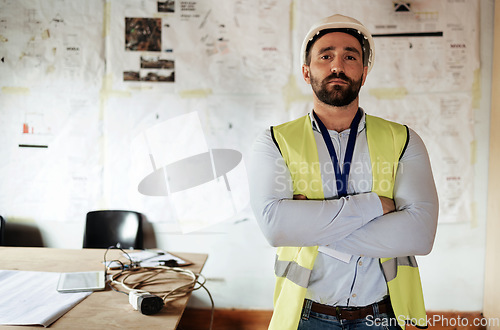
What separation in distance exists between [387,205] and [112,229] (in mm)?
2221

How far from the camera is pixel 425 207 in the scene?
1440 mm

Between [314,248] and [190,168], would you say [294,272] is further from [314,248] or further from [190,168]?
[190,168]

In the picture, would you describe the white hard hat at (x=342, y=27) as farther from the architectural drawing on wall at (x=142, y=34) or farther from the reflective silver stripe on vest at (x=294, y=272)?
the architectural drawing on wall at (x=142, y=34)

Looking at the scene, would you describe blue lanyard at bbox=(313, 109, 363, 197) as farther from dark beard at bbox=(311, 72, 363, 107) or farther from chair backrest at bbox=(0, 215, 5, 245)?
chair backrest at bbox=(0, 215, 5, 245)

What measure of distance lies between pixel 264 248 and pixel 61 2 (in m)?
2.54

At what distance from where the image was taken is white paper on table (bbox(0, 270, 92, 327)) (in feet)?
4.22

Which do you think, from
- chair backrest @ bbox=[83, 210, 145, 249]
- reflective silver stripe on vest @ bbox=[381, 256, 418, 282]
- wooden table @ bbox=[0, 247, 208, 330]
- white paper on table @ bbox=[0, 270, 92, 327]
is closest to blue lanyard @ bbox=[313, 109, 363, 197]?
reflective silver stripe on vest @ bbox=[381, 256, 418, 282]

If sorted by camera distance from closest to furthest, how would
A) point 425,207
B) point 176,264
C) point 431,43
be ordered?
point 425,207, point 176,264, point 431,43

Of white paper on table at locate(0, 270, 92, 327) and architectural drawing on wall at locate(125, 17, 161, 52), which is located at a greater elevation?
architectural drawing on wall at locate(125, 17, 161, 52)

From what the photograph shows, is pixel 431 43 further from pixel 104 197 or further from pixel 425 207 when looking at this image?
pixel 104 197

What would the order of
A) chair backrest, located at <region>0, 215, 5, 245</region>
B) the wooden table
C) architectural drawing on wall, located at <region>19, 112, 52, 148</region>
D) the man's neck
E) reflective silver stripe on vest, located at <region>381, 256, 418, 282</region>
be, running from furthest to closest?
architectural drawing on wall, located at <region>19, 112, 52, 148</region>, chair backrest, located at <region>0, 215, 5, 245</region>, the man's neck, reflective silver stripe on vest, located at <region>381, 256, 418, 282</region>, the wooden table

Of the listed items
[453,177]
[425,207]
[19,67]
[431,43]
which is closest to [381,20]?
[431,43]

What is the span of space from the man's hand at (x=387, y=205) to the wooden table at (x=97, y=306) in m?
0.87

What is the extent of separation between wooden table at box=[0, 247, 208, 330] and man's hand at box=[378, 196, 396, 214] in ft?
2.86
